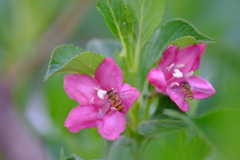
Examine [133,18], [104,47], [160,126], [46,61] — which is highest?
[133,18]

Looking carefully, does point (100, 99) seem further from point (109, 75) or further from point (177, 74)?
point (177, 74)

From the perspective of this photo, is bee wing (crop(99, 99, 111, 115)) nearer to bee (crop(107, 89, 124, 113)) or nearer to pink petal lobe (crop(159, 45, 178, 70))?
bee (crop(107, 89, 124, 113))

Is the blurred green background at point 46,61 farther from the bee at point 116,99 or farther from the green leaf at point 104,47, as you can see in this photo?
the bee at point 116,99

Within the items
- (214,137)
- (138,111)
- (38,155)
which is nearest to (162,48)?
(138,111)

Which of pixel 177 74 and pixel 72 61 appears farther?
pixel 177 74

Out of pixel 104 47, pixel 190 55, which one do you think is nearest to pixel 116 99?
pixel 190 55

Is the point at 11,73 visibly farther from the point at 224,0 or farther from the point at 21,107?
the point at 224,0

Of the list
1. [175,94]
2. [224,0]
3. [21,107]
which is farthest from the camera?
[224,0]
